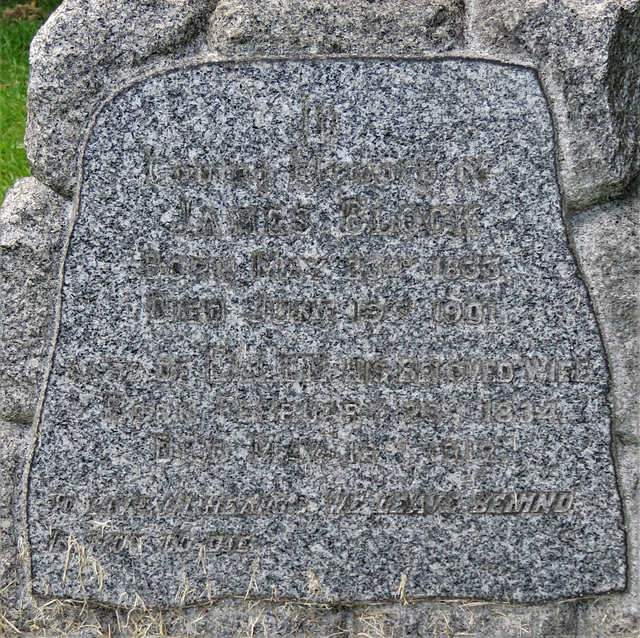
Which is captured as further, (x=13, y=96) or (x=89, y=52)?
(x=13, y=96)

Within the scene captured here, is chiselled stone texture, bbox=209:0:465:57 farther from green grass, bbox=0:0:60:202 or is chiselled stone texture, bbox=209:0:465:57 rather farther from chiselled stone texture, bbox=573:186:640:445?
green grass, bbox=0:0:60:202

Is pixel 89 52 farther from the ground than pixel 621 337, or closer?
farther from the ground

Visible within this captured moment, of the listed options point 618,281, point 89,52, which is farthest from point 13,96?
point 618,281

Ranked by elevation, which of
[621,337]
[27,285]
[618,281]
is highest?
[27,285]

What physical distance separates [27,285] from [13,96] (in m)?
2.77

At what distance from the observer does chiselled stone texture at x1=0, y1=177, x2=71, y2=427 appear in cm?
202

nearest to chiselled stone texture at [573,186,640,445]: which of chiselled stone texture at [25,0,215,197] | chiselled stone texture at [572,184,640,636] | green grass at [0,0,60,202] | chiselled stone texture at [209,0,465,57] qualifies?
chiselled stone texture at [572,184,640,636]

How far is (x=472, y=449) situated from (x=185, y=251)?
91 cm

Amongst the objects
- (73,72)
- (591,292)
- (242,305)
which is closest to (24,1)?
(73,72)

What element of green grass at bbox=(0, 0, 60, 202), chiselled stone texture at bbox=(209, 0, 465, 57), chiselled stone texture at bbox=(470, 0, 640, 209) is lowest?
green grass at bbox=(0, 0, 60, 202)

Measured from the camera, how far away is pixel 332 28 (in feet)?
6.40

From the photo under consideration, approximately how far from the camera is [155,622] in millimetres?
2059

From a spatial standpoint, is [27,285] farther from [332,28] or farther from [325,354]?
[332,28]

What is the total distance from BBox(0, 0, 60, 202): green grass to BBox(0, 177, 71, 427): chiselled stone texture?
1.54m
